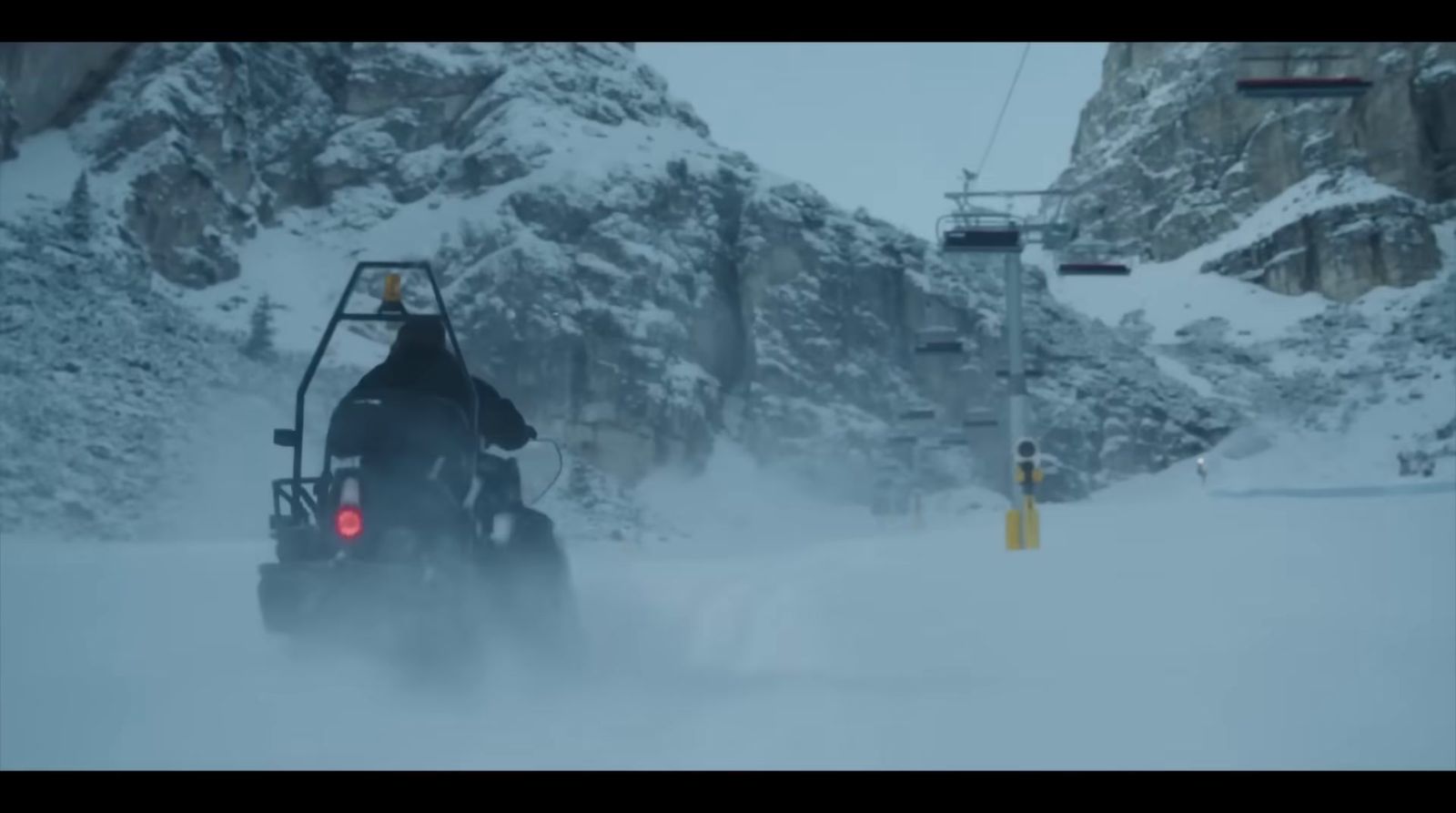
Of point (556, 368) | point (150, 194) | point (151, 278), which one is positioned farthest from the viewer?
point (556, 368)

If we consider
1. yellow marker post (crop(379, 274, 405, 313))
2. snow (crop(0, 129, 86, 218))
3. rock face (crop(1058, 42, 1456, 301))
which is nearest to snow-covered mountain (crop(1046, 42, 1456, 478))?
rock face (crop(1058, 42, 1456, 301))

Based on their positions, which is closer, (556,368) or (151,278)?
(151,278)

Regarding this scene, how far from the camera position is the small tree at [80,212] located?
31562 millimetres

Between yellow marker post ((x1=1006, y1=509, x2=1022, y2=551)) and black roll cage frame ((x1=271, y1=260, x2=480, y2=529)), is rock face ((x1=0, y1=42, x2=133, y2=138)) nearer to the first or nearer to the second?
yellow marker post ((x1=1006, y1=509, x2=1022, y2=551))

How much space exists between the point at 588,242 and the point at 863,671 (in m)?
40.2

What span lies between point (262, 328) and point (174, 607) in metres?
22.3

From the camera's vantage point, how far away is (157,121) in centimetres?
4131

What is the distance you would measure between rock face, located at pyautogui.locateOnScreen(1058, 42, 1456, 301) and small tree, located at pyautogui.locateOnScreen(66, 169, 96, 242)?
56.4 metres

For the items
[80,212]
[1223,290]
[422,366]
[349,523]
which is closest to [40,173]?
[80,212]

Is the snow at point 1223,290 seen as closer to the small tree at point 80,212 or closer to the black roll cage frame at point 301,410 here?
the small tree at point 80,212

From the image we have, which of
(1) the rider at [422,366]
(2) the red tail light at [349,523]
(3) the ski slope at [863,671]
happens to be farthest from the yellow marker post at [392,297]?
(3) the ski slope at [863,671]

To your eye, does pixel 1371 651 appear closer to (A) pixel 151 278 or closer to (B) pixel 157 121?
(A) pixel 151 278

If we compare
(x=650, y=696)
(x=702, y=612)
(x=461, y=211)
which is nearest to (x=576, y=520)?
(x=461, y=211)
